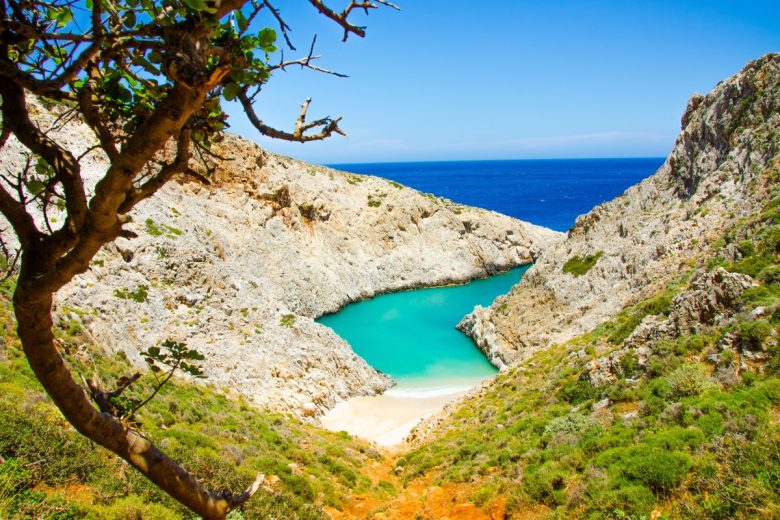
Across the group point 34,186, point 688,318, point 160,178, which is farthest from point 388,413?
point 34,186

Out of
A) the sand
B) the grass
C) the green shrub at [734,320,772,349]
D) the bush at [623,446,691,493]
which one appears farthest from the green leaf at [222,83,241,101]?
the sand

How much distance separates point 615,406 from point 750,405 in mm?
4124

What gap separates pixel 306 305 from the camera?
41.7 m

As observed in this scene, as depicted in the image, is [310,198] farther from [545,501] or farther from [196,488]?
[196,488]

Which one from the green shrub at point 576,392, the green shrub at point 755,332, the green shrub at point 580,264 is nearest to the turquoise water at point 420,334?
the green shrub at point 580,264

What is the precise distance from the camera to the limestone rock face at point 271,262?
70.8ft

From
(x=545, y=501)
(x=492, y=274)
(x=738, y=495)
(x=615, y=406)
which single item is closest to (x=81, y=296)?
(x=545, y=501)

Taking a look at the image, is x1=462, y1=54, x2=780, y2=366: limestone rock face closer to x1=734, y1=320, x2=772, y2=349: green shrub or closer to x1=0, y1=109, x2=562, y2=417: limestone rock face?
x1=734, y1=320, x2=772, y2=349: green shrub

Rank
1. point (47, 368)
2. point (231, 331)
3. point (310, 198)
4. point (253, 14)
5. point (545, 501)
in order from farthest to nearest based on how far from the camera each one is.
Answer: point (310, 198) → point (231, 331) → point (545, 501) → point (47, 368) → point (253, 14)

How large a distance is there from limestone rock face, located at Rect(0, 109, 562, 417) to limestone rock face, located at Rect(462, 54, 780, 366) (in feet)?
36.7

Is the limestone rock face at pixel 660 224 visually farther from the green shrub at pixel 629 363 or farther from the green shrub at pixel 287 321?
the green shrub at pixel 287 321

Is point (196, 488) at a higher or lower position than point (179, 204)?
lower

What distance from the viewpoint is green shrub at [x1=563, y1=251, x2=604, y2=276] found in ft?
96.6

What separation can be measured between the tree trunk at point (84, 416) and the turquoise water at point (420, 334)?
85.0 ft
